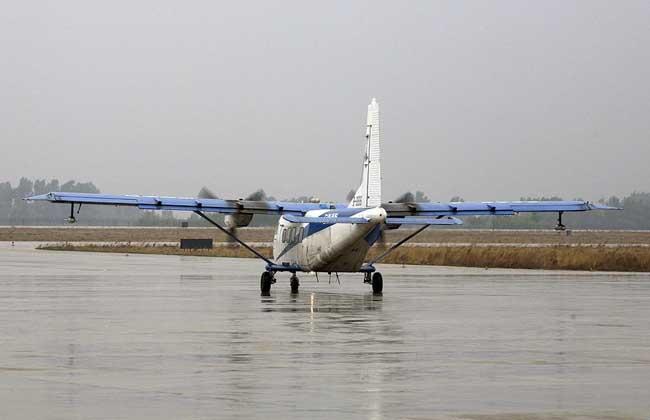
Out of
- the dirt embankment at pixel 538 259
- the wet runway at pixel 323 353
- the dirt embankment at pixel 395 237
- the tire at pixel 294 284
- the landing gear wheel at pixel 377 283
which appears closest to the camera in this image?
the wet runway at pixel 323 353

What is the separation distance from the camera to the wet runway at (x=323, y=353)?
45.8 ft

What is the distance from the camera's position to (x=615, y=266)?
185 feet

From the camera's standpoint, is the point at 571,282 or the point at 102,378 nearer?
the point at 102,378

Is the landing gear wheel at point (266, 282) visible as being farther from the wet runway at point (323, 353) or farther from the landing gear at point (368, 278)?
the landing gear at point (368, 278)

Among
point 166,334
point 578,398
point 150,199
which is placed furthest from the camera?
point 150,199

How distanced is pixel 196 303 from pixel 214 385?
16.9 m

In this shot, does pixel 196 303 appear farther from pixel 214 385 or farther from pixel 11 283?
pixel 214 385

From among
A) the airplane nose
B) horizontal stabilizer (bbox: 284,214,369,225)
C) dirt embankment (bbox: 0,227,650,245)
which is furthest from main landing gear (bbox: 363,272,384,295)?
dirt embankment (bbox: 0,227,650,245)

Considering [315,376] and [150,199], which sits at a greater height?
[150,199]

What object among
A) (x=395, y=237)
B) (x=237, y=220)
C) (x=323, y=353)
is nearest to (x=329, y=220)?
(x=237, y=220)

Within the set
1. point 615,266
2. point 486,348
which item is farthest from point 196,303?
point 615,266

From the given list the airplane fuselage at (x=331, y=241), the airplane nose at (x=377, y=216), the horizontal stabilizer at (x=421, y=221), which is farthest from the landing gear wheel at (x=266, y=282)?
the airplane nose at (x=377, y=216)

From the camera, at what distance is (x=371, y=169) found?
37594 mm

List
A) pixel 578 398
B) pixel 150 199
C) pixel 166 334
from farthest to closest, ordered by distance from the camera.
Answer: pixel 150 199 → pixel 166 334 → pixel 578 398
